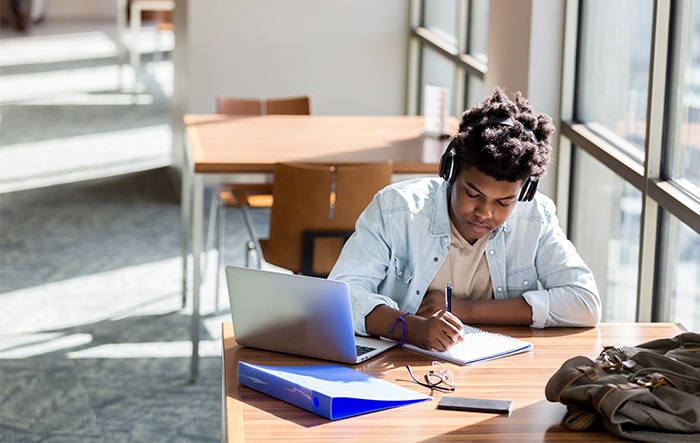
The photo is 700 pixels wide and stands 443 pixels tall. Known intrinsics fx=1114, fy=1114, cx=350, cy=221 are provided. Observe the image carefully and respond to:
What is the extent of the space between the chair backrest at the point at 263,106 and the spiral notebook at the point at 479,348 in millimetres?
2828

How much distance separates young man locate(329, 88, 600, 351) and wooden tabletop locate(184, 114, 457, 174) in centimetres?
144

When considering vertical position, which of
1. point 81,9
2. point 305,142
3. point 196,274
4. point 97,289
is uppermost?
point 81,9

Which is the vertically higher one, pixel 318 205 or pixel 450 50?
pixel 450 50

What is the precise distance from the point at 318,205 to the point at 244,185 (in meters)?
1.03

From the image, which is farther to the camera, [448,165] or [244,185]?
[244,185]

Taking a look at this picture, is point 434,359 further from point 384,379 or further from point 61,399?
point 61,399

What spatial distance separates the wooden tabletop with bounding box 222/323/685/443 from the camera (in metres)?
1.82

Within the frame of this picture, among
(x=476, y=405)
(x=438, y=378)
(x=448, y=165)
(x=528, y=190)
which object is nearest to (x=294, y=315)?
(x=438, y=378)

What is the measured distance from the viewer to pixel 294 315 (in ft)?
6.97

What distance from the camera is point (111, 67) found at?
38.4ft

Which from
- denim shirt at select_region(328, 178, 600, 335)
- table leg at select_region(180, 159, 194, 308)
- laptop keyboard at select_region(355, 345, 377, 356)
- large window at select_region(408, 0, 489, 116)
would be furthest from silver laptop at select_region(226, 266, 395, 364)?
large window at select_region(408, 0, 489, 116)

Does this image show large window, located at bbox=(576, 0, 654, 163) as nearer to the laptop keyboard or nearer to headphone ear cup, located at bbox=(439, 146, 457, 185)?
headphone ear cup, located at bbox=(439, 146, 457, 185)

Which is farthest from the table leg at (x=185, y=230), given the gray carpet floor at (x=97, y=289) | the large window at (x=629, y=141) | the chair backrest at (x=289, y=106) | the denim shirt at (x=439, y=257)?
the denim shirt at (x=439, y=257)

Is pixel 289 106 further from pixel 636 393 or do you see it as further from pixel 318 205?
pixel 636 393
